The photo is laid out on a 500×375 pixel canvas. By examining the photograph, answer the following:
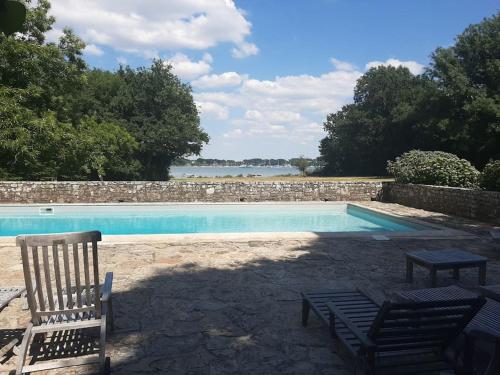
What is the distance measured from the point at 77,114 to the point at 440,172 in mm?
21468

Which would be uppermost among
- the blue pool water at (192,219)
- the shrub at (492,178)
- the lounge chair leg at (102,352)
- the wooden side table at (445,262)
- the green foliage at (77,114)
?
the green foliage at (77,114)

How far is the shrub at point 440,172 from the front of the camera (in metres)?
14.3

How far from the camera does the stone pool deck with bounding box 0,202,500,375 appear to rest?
341 cm

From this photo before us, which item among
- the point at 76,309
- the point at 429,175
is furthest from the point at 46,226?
the point at 429,175

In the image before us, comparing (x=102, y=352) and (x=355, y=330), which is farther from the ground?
(x=355, y=330)

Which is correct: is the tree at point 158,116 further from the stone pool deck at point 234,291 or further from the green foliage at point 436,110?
the stone pool deck at point 234,291

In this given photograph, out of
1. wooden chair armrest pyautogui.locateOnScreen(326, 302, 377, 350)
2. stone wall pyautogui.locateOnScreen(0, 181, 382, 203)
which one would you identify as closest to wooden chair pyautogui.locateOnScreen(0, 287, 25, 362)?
wooden chair armrest pyautogui.locateOnScreen(326, 302, 377, 350)

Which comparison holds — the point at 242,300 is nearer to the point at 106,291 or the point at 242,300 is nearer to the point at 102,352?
the point at 106,291

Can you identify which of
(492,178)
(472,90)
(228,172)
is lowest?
(228,172)

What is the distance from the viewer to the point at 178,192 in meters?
16.5

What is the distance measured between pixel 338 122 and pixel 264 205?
112 ft

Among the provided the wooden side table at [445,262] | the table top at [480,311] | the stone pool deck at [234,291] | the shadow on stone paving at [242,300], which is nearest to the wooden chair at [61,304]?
the stone pool deck at [234,291]

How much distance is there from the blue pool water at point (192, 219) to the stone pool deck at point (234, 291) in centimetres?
492

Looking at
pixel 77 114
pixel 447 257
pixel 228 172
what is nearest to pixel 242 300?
pixel 447 257
